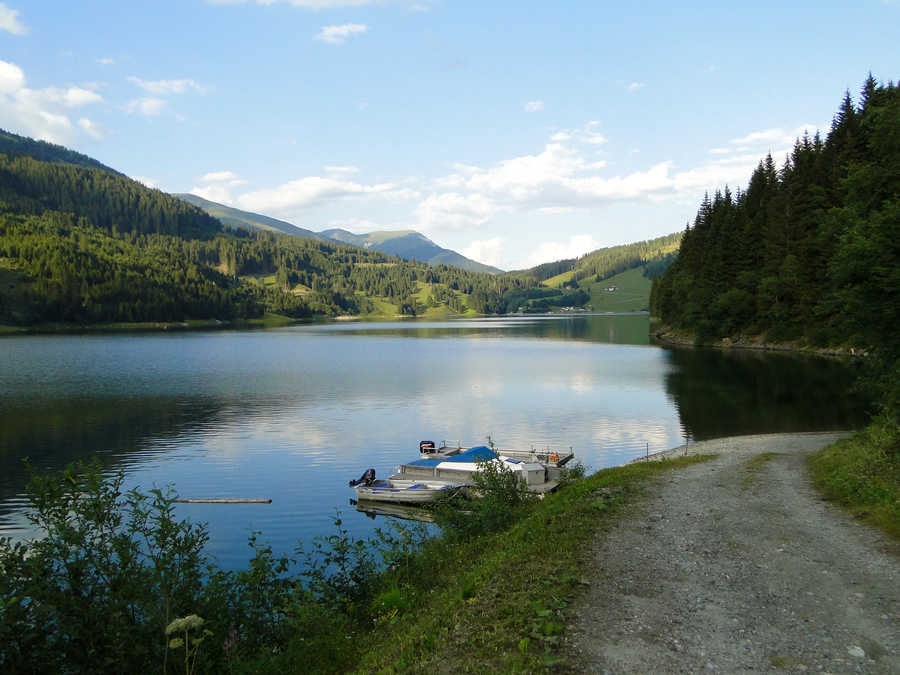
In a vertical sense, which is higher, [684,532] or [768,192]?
[768,192]

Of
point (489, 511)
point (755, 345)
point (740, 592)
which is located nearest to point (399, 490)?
point (489, 511)

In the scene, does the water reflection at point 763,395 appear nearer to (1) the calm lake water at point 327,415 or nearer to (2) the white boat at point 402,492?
(1) the calm lake water at point 327,415

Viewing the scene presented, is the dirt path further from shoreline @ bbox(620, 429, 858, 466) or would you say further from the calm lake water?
the calm lake water

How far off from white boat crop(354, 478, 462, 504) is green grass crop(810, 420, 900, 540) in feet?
53.6

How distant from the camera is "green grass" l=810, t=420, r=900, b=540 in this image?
15.4m

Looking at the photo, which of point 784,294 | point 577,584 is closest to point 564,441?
point 577,584

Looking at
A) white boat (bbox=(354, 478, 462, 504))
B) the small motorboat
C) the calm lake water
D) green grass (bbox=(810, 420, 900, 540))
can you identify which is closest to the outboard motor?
the small motorboat

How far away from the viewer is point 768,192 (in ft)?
313

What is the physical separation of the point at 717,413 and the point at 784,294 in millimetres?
45994

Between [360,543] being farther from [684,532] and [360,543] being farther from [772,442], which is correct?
[772,442]

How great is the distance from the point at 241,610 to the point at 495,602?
18.6ft

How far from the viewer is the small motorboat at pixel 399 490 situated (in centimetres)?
2906

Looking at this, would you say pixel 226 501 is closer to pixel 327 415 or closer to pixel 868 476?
pixel 327 415

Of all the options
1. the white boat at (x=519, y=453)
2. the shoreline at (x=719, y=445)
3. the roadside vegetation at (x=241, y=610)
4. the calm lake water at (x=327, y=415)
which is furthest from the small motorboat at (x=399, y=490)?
the roadside vegetation at (x=241, y=610)
